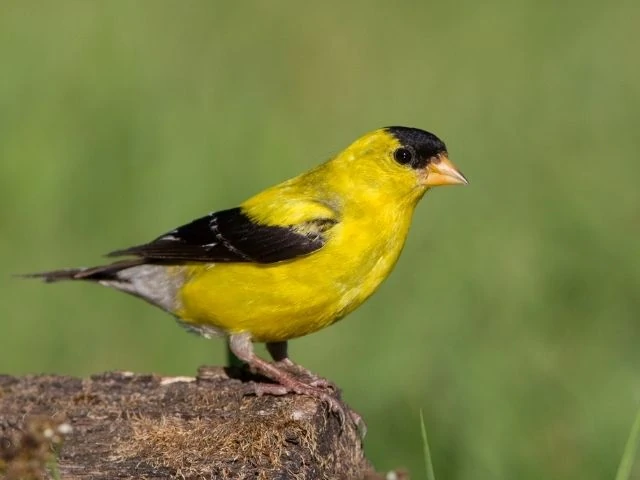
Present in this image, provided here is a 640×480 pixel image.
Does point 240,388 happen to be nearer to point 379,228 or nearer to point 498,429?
point 379,228

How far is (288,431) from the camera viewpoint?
4156 mm

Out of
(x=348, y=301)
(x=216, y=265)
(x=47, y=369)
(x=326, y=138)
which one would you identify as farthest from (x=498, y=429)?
(x=326, y=138)

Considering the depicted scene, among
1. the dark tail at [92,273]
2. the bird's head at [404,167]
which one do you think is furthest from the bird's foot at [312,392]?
the dark tail at [92,273]

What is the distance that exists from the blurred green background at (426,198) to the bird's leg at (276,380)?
801 millimetres

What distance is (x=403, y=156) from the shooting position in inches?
208

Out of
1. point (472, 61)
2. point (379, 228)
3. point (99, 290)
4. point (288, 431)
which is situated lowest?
point (288, 431)

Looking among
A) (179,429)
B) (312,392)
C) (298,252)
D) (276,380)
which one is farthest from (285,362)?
(179,429)

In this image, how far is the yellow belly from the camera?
193 inches

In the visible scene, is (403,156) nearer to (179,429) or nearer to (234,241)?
A: (234,241)

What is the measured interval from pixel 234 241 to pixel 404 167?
30.3 inches

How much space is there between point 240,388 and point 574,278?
8.31ft

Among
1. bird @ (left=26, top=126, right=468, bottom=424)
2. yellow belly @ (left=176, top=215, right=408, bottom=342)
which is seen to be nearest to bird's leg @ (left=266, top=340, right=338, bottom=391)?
bird @ (left=26, top=126, right=468, bottom=424)

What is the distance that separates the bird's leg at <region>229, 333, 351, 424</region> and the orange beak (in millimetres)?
994

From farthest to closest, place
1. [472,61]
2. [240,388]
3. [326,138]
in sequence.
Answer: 1. [472,61]
2. [326,138]
3. [240,388]
